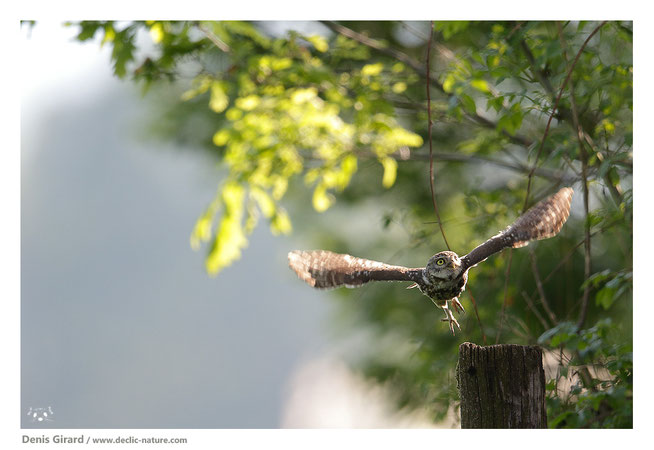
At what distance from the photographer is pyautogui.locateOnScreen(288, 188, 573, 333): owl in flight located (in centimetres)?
152

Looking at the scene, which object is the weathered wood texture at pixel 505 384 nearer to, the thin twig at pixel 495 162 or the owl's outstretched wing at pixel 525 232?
the owl's outstretched wing at pixel 525 232

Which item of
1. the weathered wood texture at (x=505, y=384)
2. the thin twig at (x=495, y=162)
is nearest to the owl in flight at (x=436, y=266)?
the weathered wood texture at (x=505, y=384)

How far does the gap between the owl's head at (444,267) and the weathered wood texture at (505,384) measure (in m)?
0.22

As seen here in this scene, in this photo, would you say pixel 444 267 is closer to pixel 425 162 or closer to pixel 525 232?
pixel 525 232

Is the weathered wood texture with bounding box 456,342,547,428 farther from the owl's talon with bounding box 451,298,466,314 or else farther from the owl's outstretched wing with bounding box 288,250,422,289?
the owl's outstretched wing with bounding box 288,250,422,289

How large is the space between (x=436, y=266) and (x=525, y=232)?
0.25m

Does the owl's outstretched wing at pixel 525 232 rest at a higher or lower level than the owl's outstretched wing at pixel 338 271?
higher

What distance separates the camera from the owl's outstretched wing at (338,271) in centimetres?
158

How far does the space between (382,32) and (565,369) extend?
2.62 metres

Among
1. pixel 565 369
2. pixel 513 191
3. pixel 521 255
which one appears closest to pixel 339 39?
pixel 513 191

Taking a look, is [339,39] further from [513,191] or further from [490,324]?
[490,324]

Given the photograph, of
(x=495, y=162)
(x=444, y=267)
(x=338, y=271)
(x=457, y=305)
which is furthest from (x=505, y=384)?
(x=495, y=162)

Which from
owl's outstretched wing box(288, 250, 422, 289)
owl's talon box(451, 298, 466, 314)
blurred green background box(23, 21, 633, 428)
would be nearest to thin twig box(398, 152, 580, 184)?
blurred green background box(23, 21, 633, 428)

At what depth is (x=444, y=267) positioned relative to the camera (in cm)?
150
